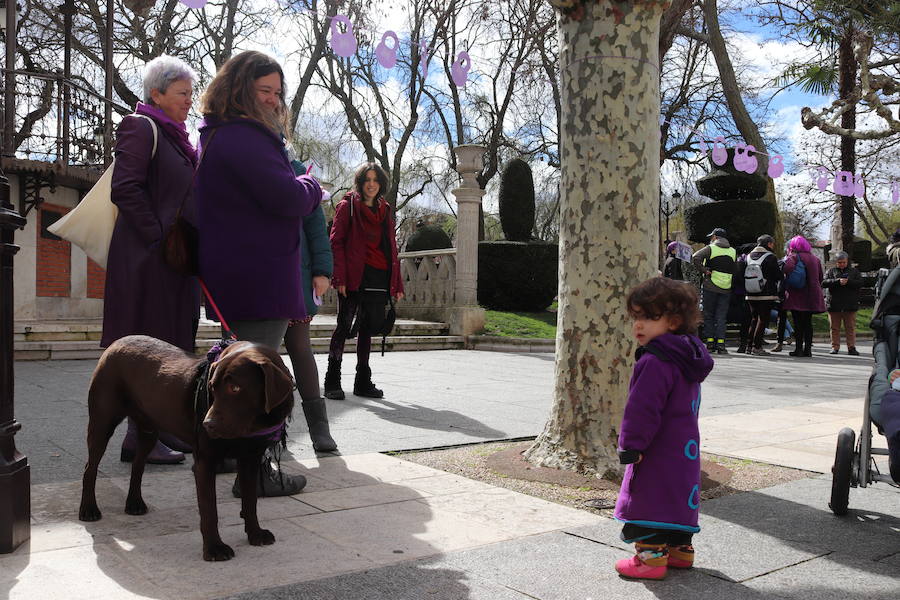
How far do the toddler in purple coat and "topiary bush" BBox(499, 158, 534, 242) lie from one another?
15575 mm

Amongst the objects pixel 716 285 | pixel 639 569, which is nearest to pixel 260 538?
pixel 639 569

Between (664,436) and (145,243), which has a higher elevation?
(145,243)

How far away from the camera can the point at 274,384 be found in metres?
2.48

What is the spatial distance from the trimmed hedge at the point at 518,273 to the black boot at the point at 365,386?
996cm

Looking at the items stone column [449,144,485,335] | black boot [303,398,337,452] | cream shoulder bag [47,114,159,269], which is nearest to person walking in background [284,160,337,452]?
black boot [303,398,337,452]

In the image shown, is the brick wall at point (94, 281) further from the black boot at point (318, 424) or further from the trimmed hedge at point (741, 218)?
the trimmed hedge at point (741, 218)

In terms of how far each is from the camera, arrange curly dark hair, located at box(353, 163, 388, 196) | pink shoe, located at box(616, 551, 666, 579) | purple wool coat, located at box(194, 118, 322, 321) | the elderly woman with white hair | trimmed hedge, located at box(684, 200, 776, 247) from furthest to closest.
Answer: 1. trimmed hedge, located at box(684, 200, 776, 247)
2. curly dark hair, located at box(353, 163, 388, 196)
3. the elderly woman with white hair
4. purple wool coat, located at box(194, 118, 322, 321)
5. pink shoe, located at box(616, 551, 666, 579)

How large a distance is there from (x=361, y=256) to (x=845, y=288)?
9.86m

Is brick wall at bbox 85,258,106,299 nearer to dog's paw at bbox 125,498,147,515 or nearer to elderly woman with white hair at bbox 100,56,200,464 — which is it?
elderly woman with white hair at bbox 100,56,200,464

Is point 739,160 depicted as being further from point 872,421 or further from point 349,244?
point 872,421

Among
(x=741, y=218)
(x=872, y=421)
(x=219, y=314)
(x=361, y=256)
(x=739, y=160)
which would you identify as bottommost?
(x=872, y=421)

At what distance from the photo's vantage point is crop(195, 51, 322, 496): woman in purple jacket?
10.7 feet

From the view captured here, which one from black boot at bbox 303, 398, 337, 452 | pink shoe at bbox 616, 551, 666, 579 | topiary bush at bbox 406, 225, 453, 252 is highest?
topiary bush at bbox 406, 225, 453, 252

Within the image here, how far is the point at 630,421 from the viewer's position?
262 centimetres
